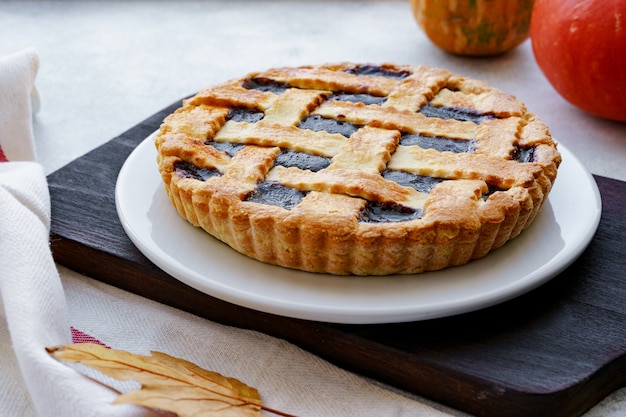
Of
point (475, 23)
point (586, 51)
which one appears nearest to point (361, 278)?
point (586, 51)

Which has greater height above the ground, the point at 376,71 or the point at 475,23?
the point at 376,71

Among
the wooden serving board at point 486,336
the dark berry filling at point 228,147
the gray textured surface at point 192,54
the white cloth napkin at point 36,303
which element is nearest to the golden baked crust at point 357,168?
the dark berry filling at point 228,147

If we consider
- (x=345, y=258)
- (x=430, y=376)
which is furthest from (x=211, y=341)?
(x=430, y=376)

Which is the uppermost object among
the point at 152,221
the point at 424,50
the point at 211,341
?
the point at 152,221

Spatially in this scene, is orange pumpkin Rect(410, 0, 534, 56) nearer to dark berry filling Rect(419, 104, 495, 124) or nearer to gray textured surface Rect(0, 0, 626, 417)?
gray textured surface Rect(0, 0, 626, 417)

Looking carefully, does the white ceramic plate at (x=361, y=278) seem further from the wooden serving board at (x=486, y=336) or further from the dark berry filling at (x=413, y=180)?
the dark berry filling at (x=413, y=180)

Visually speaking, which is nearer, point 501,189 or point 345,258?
point 345,258

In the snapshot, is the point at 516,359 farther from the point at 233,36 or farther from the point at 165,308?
the point at 233,36

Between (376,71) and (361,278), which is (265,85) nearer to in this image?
(376,71)
